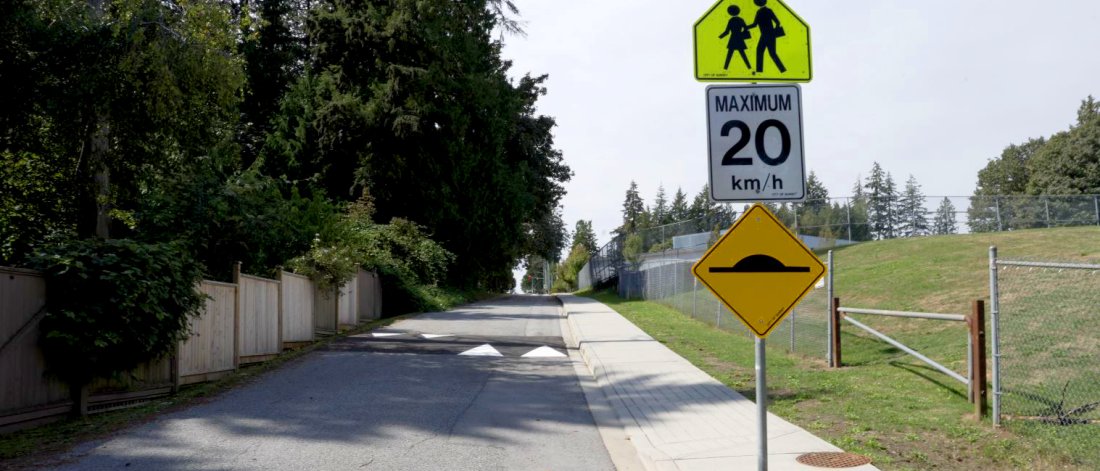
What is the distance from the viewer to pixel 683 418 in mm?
8898

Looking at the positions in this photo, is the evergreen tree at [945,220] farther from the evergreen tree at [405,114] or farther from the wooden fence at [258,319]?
the wooden fence at [258,319]

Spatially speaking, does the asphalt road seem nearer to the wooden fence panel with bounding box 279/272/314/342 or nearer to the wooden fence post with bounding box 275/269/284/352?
the wooden fence post with bounding box 275/269/284/352

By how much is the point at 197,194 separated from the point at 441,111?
66.9 feet

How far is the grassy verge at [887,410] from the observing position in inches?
268

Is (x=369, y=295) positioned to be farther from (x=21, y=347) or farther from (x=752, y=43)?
(x=752, y=43)

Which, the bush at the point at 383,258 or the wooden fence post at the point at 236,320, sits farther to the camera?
the bush at the point at 383,258

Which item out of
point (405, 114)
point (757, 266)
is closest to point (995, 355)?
point (757, 266)

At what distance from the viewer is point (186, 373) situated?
36.9ft

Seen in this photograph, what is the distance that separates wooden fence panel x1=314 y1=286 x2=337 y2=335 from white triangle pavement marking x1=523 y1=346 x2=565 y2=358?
5473 millimetres

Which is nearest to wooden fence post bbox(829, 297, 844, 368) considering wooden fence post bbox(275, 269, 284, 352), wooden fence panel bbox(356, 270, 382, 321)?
wooden fence post bbox(275, 269, 284, 352)

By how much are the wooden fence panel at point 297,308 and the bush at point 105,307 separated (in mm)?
5886

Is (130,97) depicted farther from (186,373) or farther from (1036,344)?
(1036,344)

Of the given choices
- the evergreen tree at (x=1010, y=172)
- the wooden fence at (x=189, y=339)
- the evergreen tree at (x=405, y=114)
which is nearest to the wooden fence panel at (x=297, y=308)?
the wooden fence at (x=189, y=339)

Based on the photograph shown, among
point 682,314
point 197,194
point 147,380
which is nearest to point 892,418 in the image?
point 147,380
